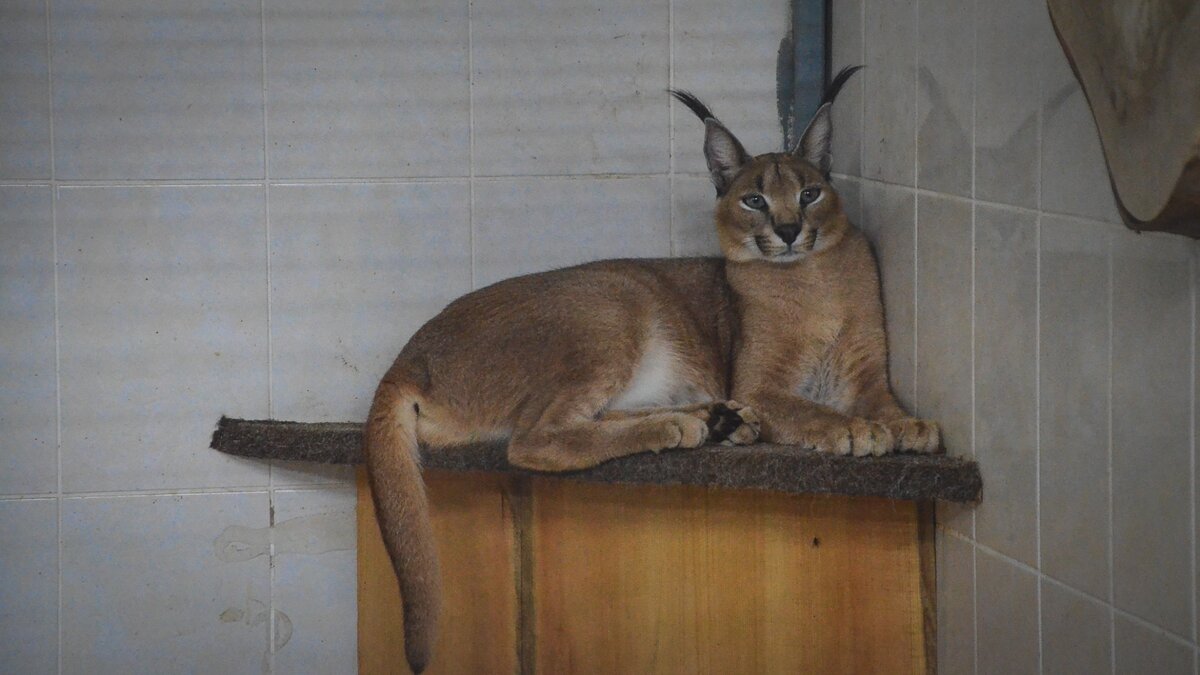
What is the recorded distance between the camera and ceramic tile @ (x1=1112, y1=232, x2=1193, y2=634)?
4.76 ft

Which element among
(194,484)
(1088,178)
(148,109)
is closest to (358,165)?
(148,109)

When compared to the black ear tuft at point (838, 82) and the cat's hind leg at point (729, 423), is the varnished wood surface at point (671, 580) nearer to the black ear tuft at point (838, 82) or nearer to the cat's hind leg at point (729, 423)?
the cat's hind leg at point (729, 423)

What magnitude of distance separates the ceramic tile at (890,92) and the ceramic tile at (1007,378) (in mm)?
386

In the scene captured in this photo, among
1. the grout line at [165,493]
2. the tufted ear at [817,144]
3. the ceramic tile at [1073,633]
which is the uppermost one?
the tufted ear at [817,144]

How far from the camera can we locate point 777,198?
257cm

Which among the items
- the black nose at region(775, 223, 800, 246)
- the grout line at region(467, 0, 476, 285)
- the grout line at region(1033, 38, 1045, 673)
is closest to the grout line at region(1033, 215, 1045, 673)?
the grout line at region(1033, 38, 1045, 673)

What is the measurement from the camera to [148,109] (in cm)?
285

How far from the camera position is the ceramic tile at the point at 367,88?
287 centimetres

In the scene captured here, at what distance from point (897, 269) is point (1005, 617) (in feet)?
2.37

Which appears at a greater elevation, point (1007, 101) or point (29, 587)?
point (1007, 101)

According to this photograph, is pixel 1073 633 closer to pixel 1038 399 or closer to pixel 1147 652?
pixel 1147 652

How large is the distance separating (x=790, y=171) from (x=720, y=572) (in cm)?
78

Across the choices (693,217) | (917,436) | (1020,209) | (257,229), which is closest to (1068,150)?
(1020,209)

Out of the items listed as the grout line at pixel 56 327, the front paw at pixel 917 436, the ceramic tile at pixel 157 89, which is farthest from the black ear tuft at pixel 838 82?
the grout line at pixel 56 327
